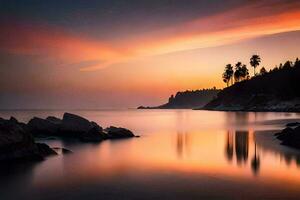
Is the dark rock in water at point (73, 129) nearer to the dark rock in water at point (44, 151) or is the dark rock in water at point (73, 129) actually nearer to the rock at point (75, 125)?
the rock at point (75, 125)

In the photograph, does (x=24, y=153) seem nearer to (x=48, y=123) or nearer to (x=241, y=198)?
(x=241, y=198)

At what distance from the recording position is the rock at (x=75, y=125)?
160 ft

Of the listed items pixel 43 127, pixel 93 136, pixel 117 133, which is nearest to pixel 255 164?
pixel 93 136

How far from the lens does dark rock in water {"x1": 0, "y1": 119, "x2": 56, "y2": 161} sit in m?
27.1

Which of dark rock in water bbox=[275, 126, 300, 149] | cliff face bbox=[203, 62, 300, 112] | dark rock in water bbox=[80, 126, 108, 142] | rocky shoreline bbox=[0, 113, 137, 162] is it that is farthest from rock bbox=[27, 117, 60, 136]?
cliff face bbox=[203, 62, 300, 112]

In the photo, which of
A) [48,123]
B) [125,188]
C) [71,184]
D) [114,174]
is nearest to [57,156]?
[114,174]

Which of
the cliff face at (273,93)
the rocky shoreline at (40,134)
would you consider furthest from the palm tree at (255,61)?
the rocky shoreline at (40,134)

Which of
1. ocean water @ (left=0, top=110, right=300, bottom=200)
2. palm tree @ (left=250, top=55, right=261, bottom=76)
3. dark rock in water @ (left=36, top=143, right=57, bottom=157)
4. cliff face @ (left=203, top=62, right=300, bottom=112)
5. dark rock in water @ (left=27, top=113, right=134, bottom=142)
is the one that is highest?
palm tree @ (left=250, top=55, right=261, bottom=76)

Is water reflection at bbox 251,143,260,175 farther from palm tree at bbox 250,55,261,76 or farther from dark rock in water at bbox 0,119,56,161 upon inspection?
palm tree at bbox 250,55,261,76

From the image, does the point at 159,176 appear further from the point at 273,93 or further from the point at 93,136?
the point at 273,93

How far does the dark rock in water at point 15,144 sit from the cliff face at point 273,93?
13119 centimetres

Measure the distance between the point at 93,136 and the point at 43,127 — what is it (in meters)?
10.7

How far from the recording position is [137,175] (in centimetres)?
2250

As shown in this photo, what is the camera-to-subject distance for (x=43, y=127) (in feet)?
169
